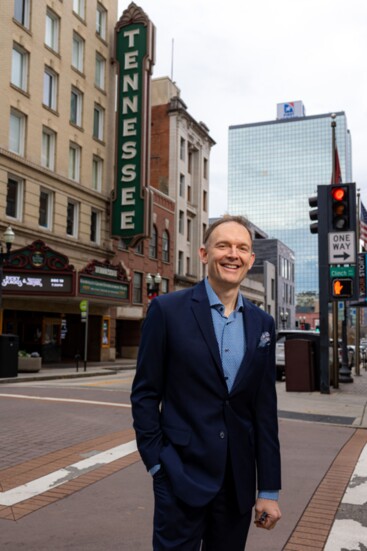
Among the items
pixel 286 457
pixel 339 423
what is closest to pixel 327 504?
pixel 286 457

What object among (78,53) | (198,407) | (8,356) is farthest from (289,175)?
(198,407)

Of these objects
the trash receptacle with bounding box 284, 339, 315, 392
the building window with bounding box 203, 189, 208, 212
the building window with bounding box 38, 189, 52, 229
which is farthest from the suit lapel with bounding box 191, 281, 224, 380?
the building window with bounding box 203, 189, 208, 212

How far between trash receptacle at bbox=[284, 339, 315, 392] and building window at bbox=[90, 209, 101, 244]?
19.6m

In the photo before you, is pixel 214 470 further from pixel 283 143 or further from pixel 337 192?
pixel 283 143

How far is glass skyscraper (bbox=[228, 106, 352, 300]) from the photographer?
172 m

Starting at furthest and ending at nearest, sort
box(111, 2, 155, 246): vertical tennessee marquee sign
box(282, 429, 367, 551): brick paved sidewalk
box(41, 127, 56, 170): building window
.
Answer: box(111, 2, 155, 246): vertical tennessee marquee sign < box(41, 127, 56, 170): building window < box(282, 429, 367, 551): brick paved sidewalk

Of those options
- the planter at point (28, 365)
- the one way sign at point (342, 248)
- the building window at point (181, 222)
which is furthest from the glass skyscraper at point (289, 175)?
the one way sign at point (342, 248)

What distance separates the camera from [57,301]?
2973 centimetres

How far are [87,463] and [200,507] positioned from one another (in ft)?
15.1

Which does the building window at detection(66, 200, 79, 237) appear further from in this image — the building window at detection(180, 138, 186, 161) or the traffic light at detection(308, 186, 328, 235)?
the building window at detection(180, 138, 186, 161)

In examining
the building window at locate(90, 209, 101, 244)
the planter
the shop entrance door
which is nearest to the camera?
the planter

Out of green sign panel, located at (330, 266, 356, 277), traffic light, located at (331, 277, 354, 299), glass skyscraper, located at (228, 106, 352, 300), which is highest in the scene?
glass skyscraper, located at (228, 106, 352, 300)

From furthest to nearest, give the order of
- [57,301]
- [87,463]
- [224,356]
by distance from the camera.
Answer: [57,301] → [87,463] → [224,356]

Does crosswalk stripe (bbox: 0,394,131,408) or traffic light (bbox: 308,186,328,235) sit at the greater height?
traffic light (bbox: 308,186,328,235)
